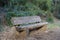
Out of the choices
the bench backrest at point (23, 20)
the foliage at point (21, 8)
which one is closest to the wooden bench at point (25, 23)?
the bench backrest at point (23, 20)

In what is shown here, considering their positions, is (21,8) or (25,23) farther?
(21,8)

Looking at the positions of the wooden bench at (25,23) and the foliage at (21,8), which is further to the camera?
the foliage at (21,8)

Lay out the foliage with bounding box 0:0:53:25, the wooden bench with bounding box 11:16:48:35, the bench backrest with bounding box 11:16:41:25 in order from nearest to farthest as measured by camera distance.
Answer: the wooden bench with bounding box 11:16:48:35 < the bench backrest with bounding box 11:16:41:25 < the foliage with bounding box 0:0:53:25

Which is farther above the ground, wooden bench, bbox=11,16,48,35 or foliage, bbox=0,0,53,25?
wooden bench, bbox=11,16,48,35

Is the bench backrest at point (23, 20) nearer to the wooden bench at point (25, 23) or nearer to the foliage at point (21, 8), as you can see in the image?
the wooden bench at point (25, 23)

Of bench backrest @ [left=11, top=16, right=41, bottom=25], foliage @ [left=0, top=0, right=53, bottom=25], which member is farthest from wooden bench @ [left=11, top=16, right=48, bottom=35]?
foliage @ [left=0, top=0, right=53, bottom=25]

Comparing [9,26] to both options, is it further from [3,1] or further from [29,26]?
[3,1]

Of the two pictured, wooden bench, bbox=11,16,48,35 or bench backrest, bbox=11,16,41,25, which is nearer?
wooden bench, bbox=11,16,48,35

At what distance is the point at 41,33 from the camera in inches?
→ 307

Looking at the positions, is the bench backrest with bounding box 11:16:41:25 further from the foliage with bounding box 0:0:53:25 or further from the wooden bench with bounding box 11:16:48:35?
the foliage with bounding box 0:0:53:25

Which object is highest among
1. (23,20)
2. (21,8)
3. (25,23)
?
(23,20)

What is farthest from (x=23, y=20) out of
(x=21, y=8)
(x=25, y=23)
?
(x=21, y=8)

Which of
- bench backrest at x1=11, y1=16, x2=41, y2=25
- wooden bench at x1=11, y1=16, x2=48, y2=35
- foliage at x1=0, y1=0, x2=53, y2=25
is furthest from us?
foliage at x1=0, y1=0, x2=53, y2=25

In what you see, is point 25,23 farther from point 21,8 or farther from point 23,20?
point 21,8
